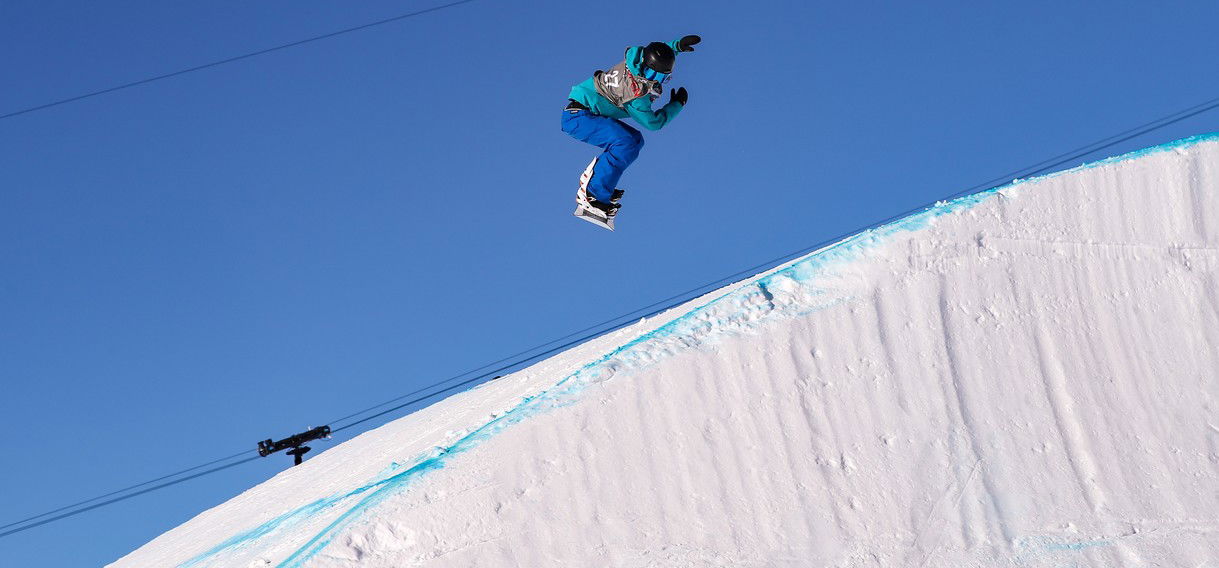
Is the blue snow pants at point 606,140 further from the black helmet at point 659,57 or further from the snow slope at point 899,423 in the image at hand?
the snow slope at point 899,423

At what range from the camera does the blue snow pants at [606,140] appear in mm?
9539

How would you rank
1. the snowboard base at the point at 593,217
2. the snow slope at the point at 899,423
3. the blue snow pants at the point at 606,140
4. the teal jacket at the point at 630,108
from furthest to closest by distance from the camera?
the snowboard base at the point at 593,217, the blue snow pants at the point at 606,140, the teal jacket at the point at 630,108, the snow slope at the point at 899,423

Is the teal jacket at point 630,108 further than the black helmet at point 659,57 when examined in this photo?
Yes

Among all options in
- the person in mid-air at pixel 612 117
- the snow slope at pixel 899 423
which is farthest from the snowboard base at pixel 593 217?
the snow slope at pixel 899 423

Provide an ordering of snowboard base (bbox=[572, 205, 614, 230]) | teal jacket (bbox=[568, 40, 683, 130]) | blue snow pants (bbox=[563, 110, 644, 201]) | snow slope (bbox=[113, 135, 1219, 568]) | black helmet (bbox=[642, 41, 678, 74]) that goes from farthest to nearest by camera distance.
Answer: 1. snowboard base (bbox=[572, 205, 614, 230])
2. blue snow pants (bbox=[563, 110, 644, 201])
3. teal jacket (bbox=[568, 40, 683, 130])
4. black helmet (bbox=[642, 41, 678, 74])
5. snow slope (bbox=[113, 135, 1219, 568])

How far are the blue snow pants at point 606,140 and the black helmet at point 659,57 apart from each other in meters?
0.86

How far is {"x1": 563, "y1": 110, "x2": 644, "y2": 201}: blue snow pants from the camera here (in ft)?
31.3

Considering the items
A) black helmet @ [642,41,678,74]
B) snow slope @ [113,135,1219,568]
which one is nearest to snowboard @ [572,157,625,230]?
black helmet @ [642,41,678,74]

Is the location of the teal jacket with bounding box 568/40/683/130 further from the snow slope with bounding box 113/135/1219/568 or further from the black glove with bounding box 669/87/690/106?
the snow slope with bounding box 113/135/1219/568

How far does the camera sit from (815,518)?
5.31 meters

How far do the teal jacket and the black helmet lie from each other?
39 centimetres

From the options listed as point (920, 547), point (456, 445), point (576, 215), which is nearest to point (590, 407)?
point (456, 445)

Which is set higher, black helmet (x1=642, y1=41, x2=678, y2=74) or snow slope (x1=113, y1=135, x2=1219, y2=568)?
black helmet (x1=642, y1=41, x2=678, y2=74)

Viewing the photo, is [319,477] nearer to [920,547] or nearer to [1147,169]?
[920,547]
